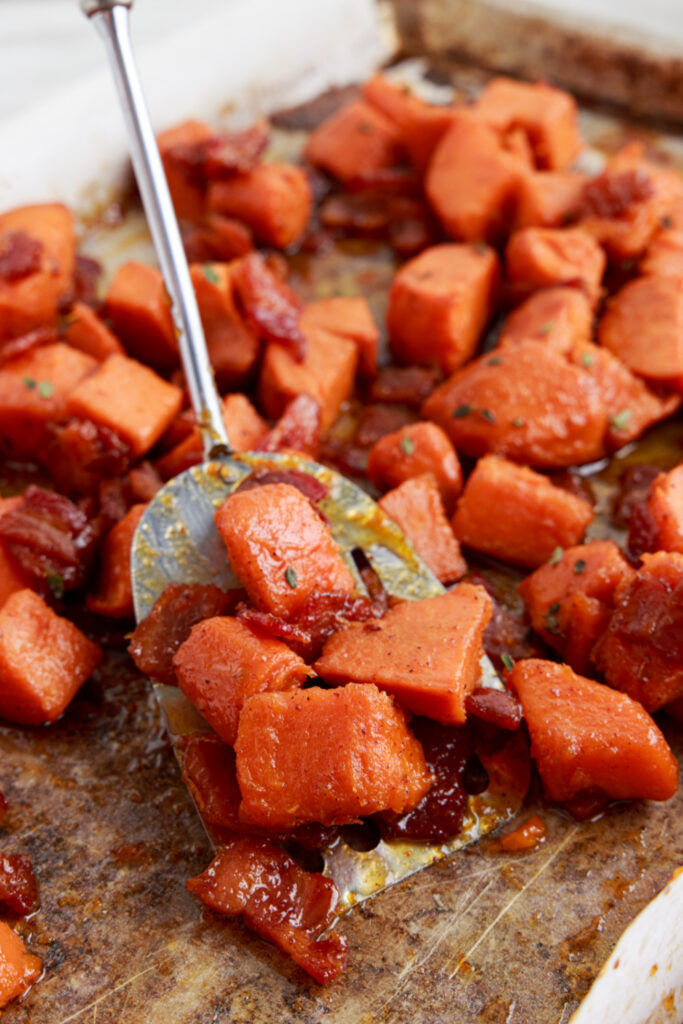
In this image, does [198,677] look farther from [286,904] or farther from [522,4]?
[522,4]

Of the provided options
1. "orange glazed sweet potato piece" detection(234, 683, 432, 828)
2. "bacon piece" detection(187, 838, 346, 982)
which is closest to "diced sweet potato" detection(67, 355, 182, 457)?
"orange glazed sweet potato piece" detection(234, 683, 432, 828)

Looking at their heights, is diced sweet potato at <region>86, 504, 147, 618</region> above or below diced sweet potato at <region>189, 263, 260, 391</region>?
below

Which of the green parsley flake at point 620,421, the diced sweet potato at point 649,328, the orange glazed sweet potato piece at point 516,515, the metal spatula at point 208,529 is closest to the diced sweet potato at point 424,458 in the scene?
the orange glazed sweet potato piece at point 516,515

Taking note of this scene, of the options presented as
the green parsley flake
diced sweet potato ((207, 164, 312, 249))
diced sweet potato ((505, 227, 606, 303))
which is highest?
diced sweet potato ((207, 164, 312, 249))

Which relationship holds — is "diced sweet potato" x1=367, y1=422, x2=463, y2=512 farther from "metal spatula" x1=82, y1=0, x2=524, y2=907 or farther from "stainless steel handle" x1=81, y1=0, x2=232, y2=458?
"stainless steel handle" x1=81, y1=0, x2=232, y2=458

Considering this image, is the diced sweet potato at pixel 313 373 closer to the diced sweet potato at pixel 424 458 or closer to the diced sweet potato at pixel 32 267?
the diced sweet potato at pixel 424 458

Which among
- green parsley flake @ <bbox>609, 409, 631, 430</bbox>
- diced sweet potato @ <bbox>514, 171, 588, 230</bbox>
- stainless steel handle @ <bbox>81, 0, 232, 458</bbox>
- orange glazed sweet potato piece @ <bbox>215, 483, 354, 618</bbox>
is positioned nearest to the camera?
orange glazed sweet potato piece @ <bbox>215, 483, 354, 618</bbox>
